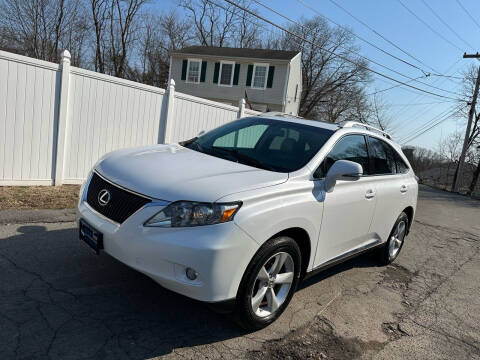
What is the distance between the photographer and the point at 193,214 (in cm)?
256

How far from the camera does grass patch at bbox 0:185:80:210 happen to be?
5637 millimetres

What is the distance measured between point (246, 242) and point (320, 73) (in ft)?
135

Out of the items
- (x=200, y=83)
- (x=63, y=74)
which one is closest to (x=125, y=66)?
(x=200, y=83)

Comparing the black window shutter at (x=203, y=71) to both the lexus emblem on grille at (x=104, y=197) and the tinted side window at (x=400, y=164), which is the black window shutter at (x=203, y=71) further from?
the lexus emblem on grille at (x=104, y=197)

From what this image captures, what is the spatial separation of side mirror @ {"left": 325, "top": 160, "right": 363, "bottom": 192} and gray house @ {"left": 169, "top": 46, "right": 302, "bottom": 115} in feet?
82.0


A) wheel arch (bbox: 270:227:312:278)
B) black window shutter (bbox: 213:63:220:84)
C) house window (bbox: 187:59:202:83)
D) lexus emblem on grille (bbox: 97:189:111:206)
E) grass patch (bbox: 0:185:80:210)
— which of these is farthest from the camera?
house window (bbox: 187:59:202:83)

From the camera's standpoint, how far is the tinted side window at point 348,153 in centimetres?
350

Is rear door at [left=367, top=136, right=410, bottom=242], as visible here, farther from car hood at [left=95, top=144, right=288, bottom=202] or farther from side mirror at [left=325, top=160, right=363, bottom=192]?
car hood at [left=95, top=144, right=288, bottom=202]

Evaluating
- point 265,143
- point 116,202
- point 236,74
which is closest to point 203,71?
point 236,74

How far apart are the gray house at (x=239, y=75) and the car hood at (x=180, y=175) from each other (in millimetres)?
25068

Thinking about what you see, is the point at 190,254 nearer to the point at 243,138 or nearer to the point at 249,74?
the point at 243,138

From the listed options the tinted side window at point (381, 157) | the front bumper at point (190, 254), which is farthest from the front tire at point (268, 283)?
the tinted side window at point (381, 157)

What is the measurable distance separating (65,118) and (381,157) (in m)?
5.54

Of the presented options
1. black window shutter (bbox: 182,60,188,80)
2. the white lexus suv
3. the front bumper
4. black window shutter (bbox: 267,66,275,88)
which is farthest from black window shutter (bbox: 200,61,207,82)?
the front bumper
